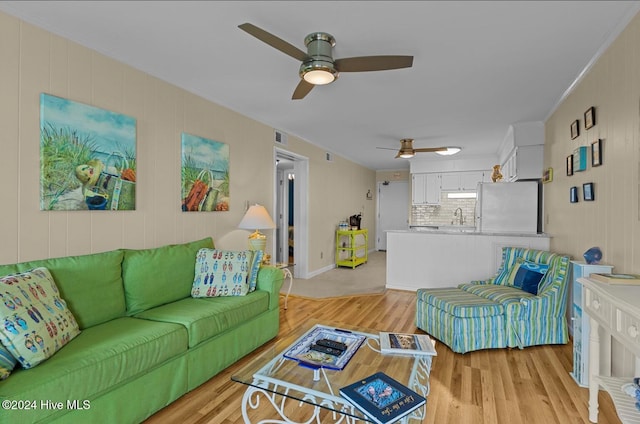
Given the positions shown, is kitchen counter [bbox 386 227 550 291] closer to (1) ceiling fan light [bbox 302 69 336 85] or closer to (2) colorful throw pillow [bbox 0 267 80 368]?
(1) ceiling fan light [bbox 302 69 336 85]

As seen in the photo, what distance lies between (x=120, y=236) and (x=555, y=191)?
14.7 ft

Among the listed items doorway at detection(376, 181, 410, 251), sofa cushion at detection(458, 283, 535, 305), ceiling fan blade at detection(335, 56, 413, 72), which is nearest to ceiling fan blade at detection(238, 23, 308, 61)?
ceiling fan blade at detection(335, 56, 413, 72)

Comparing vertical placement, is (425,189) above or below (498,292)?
above

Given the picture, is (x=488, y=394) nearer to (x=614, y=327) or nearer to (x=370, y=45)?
(x=614, y=327)

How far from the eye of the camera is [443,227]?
7.45 meters

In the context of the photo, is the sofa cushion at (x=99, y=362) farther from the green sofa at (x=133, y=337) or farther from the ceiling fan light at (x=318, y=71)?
the ceiling fan light at (x=318, y=71)

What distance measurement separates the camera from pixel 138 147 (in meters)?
2.78

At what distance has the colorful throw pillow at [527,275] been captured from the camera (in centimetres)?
312

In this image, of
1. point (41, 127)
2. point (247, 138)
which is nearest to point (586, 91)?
point (247, 138)

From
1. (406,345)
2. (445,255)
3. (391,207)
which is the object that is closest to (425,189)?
(391,207)

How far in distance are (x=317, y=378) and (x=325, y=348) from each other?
0.80ft

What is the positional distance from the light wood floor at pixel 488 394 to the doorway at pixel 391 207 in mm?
6304

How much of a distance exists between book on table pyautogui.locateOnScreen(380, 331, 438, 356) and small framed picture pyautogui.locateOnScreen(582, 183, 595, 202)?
1857 millimetres

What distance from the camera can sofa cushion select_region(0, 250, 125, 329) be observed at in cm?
200
